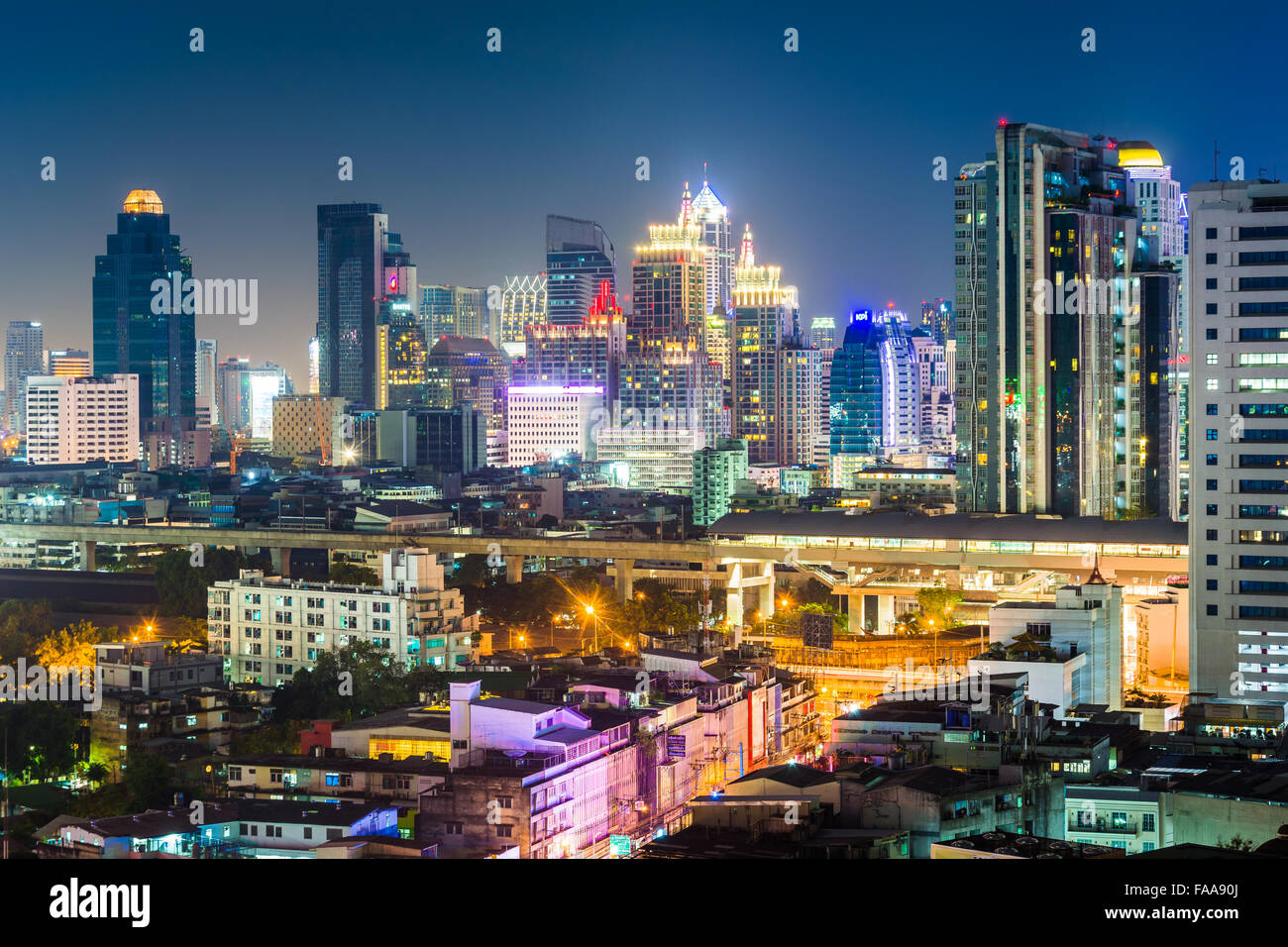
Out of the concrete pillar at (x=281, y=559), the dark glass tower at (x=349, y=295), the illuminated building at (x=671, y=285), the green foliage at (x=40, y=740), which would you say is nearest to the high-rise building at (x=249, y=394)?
the dark glass tower at (x=349, y=295)

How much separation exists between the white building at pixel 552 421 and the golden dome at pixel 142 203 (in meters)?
17.6

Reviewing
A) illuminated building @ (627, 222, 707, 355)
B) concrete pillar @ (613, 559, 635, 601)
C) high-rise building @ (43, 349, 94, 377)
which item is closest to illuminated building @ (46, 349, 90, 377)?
high-rise building @ (43, 349, 94, 377)

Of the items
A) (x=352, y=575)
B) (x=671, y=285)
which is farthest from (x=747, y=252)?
(x=352, y=575)

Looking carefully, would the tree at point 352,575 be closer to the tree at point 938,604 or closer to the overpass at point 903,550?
the overpass at point 903,550

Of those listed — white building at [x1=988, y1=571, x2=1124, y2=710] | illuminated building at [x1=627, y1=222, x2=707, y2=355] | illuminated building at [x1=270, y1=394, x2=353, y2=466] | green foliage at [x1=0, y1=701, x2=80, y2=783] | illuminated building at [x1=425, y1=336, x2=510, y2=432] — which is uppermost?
illuminated building at [x1=627, y1=222, x2=707, y2=355]

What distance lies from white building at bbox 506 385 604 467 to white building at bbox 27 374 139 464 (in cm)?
1574

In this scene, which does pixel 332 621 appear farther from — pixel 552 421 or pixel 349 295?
pixel 349 295

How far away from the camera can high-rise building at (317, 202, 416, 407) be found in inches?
3115

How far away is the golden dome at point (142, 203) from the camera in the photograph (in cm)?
5797

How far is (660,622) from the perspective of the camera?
80.6ft

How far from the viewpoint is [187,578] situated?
2752 centimetres

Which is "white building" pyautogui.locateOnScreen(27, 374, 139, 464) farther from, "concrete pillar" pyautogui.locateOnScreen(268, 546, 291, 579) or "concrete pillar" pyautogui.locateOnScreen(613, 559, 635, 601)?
"concrete pillar" pyautogui.locateOnScreen(613, 559, 635, 601)
